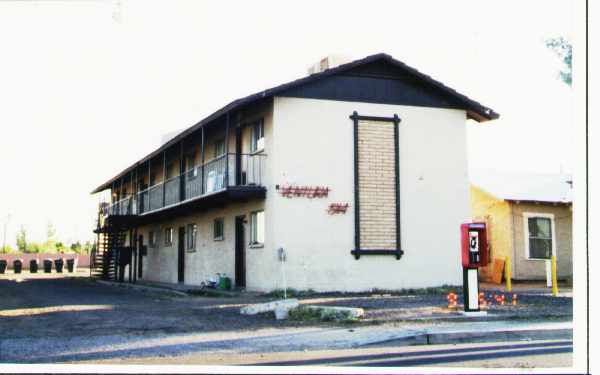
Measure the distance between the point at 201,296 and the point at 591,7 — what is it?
45.3ft

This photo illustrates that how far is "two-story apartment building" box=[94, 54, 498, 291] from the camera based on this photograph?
62.7 ft

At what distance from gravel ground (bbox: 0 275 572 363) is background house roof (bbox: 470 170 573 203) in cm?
905

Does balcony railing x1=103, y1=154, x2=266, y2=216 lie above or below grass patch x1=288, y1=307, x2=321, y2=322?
above

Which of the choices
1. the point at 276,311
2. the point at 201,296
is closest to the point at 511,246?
the point at 201,296

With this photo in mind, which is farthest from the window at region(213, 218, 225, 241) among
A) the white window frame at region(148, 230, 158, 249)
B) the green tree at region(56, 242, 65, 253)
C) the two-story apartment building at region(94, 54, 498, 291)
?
the green tree at region(56, 242, 65, 253)

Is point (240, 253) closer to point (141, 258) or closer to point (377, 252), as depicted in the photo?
point (377, 252)

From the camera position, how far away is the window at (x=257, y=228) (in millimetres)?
19945

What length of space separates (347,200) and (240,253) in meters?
4.08

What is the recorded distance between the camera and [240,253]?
2150 cm

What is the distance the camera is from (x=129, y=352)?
8.75 meters

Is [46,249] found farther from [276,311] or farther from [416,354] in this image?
[416,354]

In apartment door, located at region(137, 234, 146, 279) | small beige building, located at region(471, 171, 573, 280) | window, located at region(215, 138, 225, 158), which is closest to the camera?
window, located at region(215, 138, 225, 158)

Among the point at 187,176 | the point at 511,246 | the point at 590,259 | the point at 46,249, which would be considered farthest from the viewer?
the point at 46,249

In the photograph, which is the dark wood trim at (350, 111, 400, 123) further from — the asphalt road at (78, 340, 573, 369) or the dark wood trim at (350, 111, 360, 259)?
the asphalt road at (78, 340, 573, 369)
